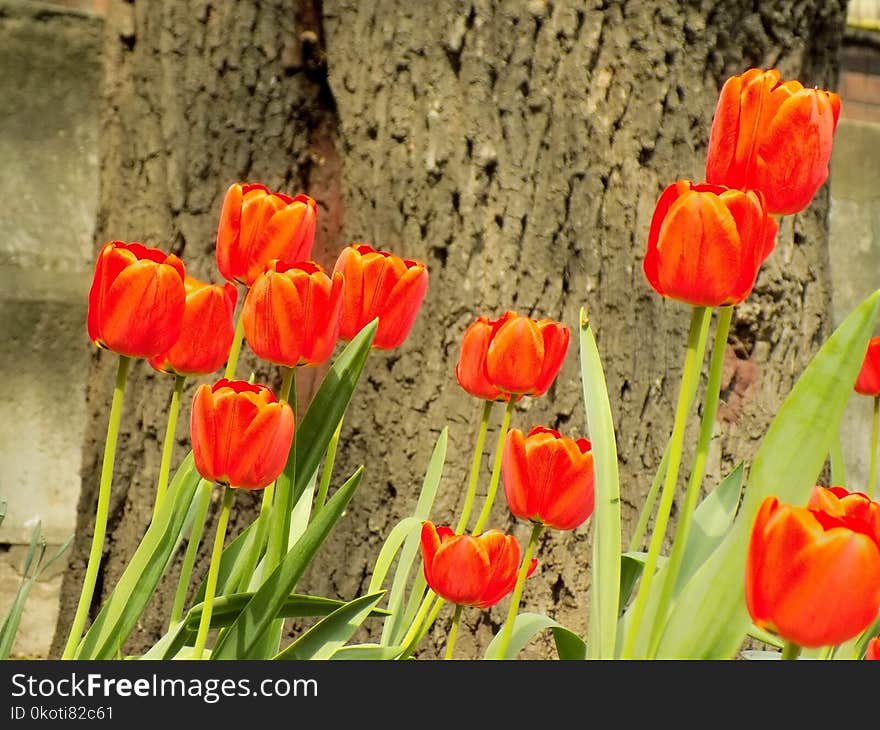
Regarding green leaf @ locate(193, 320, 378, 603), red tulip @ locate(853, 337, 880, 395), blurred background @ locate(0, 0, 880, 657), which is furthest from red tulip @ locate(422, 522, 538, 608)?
blurred background @ locate(0, 0, 880, 657)

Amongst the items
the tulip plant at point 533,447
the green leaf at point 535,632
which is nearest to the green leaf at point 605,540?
the tulip plant at point 533,447

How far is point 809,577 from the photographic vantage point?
0.52 metres

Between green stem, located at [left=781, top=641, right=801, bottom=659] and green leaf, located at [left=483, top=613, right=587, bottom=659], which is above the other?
green stem, located at [left=781, top=641, right=801, bottom=659]

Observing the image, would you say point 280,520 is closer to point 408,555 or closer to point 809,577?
point 408,555

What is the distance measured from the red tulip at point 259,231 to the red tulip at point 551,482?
0.73 ft

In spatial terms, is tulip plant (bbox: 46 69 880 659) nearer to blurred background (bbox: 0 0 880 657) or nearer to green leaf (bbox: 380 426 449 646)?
green leaf (bbox: 380 426 449 646)

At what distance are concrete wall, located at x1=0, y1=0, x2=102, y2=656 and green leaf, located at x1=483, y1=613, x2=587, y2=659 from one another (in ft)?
7.15

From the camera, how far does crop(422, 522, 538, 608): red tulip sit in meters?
0.87

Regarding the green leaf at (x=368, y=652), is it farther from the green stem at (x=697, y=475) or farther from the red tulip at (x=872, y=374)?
the red tulip at (x=872, y=374)

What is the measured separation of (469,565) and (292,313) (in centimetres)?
24

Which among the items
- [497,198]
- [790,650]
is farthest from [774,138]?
[497,198]

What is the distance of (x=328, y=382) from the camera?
2.74 feet
